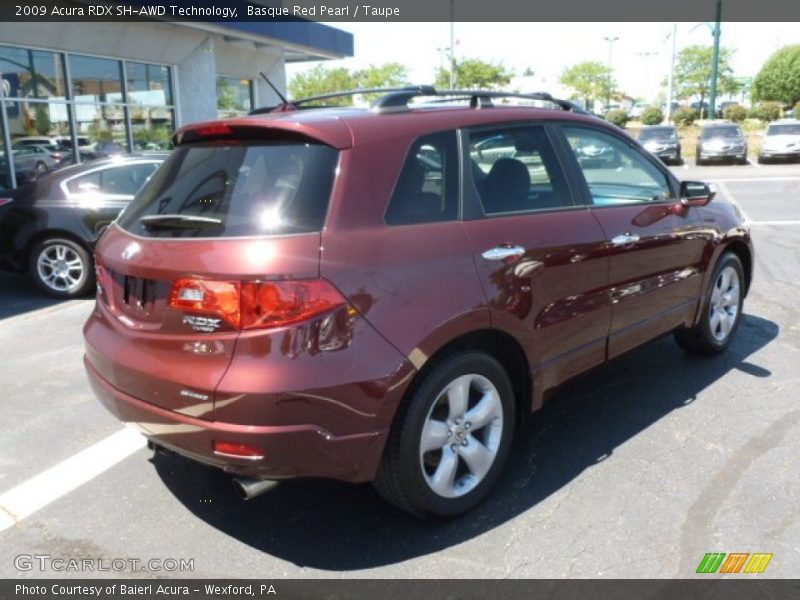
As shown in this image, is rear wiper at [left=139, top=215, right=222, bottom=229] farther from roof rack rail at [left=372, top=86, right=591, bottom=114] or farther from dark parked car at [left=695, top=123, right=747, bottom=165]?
dark parked car at [left=695, top=123, right=747, bottom=165]

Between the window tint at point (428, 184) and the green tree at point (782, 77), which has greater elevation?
the green tree at point (782, 77)

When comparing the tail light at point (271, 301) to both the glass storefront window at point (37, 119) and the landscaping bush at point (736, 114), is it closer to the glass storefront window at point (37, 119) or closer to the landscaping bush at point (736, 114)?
the glass storefront window at point (37, 119)

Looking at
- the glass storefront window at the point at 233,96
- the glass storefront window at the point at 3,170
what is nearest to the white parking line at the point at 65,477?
the glass storefront window at the point at 3,170

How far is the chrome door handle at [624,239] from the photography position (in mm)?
3888

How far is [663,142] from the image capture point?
2727 centimetres

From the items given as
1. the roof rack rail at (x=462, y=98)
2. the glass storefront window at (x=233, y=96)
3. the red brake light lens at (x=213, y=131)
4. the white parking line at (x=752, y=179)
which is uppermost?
the glass storefront window at (x=233, y=96)

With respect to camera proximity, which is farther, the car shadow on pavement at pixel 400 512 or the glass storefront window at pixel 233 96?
the glass storefront window at pixel 233 96

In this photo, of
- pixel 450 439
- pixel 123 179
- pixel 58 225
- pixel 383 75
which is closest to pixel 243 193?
pixel 450 439

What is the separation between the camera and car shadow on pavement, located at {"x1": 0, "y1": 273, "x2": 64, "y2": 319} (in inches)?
289

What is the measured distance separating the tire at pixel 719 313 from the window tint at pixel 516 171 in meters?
1.76

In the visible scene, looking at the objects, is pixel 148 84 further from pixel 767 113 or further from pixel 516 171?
pixel 767 113

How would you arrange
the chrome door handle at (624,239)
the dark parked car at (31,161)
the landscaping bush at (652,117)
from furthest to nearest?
the landscaping bush at (652,117), the dark parked car at (31,161), the chrome door handle at (624,239)
